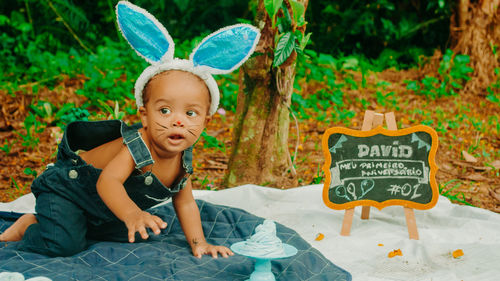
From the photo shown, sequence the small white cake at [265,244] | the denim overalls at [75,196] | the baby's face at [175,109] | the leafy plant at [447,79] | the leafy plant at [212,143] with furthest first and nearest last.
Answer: the leafy plant at [447,79], the leafy plant at [212,143], the denim overalls at [75,196], the baby's face at [175,109], the small white cake at [265,244]

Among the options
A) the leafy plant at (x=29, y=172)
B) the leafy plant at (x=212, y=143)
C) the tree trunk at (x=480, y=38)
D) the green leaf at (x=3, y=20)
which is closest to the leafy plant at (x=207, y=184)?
the leafy plant at (x=212, y=143)

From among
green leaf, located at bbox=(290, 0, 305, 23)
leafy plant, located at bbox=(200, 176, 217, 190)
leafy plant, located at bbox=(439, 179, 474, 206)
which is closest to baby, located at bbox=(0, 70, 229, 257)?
green leaf, located at bbox=(290, 0, 305, 23)

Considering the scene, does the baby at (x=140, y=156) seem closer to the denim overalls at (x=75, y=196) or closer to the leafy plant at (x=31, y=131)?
the denim overalls at (x=75, y=196)

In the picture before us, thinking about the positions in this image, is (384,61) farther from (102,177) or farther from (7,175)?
(102,177)

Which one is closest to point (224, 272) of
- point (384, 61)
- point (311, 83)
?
point (311, 83)

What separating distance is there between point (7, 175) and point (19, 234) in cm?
149

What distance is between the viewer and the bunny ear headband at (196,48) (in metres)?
2.04

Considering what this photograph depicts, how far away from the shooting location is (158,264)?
2.11 meters

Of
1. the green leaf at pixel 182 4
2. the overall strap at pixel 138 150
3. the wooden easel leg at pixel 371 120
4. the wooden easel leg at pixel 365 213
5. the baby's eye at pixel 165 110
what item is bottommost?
the wooden easel leg at pixel 365 213

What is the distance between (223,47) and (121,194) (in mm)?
708

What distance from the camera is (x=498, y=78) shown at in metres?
5.51

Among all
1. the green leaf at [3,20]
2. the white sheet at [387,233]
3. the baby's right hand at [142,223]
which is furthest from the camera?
the green leaf at [3,20]

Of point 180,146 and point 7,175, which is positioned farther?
point 7,175

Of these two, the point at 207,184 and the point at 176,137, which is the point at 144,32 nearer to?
the point at 176,137
